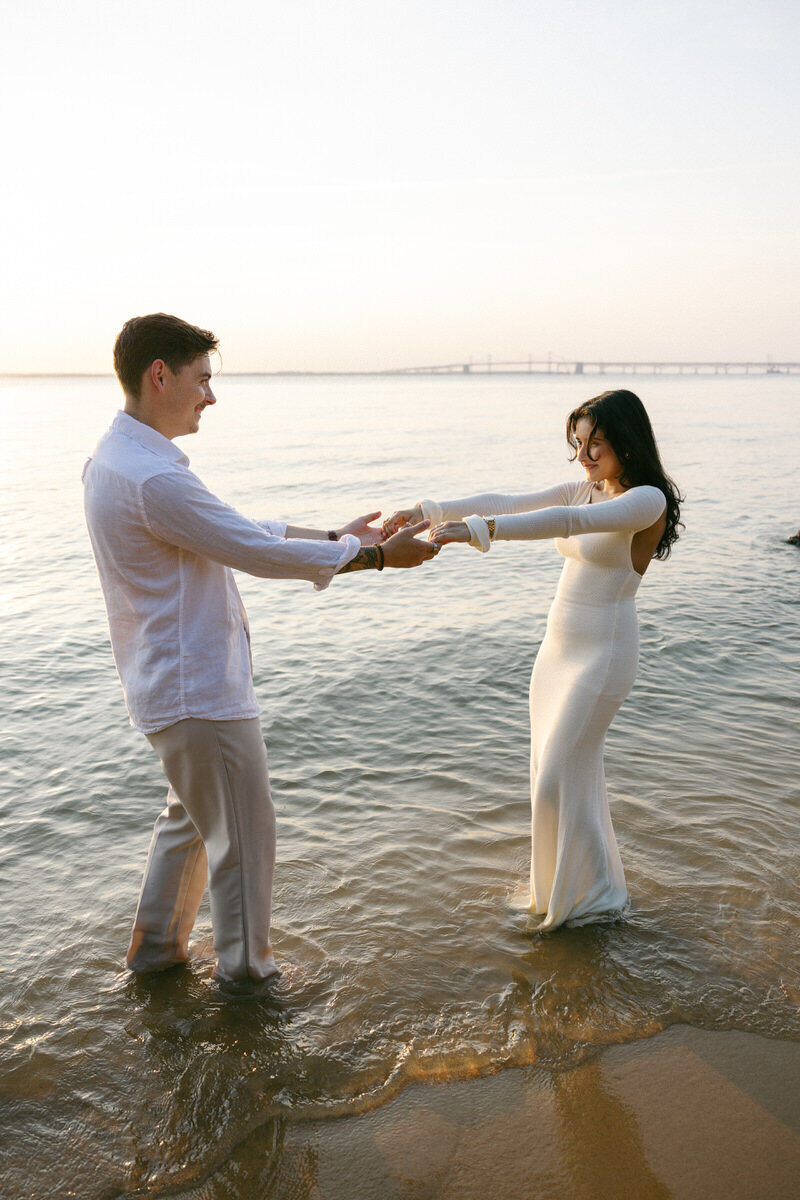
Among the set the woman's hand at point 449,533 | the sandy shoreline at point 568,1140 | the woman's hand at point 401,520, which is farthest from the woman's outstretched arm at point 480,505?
the sandy shoreline at point 568,1140

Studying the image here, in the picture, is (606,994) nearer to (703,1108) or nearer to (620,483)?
(703,1108)

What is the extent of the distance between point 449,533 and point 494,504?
1.88 ft

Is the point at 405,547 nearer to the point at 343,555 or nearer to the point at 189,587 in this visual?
the point at 343,555

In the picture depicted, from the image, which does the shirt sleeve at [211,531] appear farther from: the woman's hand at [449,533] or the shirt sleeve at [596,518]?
the shirt sleeve at [596,518]

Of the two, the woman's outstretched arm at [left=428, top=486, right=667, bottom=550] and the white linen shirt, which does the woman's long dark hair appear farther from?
the white linen shirt

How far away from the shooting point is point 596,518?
3750mm

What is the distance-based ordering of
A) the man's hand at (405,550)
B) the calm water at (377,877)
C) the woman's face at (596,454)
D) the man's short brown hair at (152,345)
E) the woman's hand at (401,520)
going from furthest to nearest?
the woman's hand at (401,520), the woman's face at (596,454), the man's hand at (405,550), the calm water at (377,877), the man's short brown hair at (152,345)

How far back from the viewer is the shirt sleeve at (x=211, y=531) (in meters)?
3.05

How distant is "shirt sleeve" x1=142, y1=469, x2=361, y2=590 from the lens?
3049 millimetres

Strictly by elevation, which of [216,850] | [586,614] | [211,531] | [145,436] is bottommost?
[216,850]

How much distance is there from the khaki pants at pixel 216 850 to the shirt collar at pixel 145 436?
0.98 meters

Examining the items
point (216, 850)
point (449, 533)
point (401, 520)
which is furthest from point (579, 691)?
point (216, 850)

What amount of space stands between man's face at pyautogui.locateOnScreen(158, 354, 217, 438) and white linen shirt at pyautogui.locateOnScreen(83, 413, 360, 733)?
0.12 meters

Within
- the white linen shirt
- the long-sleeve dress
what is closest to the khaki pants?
the white linen shirt
